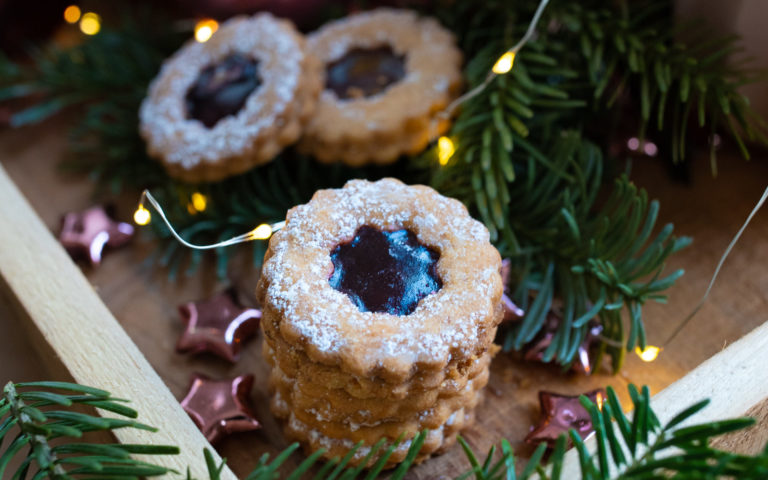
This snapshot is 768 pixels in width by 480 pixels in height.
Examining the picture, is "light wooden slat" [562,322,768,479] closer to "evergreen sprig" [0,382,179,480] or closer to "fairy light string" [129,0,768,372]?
"fairy light string" [129,0,768,372]

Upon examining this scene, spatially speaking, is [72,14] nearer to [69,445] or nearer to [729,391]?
[69,445]

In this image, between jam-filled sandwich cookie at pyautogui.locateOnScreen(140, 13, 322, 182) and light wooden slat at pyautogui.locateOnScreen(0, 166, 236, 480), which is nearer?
light wooden slat at pyautogui.locateOnScreen(0, 166, 236, 480)

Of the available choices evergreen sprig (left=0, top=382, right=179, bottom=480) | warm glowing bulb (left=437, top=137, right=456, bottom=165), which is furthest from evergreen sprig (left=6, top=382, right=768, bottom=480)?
warm glowing bulb (left=437, top=137, right=456, bottom=165)

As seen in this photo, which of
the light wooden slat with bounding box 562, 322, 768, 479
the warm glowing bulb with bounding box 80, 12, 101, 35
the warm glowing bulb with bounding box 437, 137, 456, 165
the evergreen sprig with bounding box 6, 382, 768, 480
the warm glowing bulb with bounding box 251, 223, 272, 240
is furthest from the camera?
the warm glowing bulb with bounding box 80, 12, 101, 35

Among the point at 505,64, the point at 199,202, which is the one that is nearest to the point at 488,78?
the point at 505,64

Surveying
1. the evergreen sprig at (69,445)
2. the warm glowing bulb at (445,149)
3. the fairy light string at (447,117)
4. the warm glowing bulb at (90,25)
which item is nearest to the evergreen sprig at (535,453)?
the evergreen sprig at (69,445)

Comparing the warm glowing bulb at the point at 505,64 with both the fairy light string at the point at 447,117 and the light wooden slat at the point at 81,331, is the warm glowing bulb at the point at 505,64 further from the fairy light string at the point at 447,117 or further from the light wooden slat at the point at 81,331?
the light wooden slat at the point at 81,331
